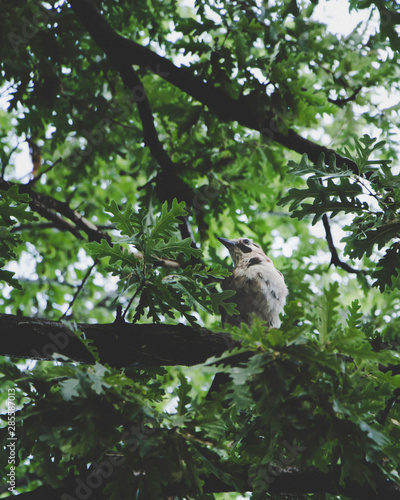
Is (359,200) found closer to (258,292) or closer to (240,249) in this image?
(258,292)

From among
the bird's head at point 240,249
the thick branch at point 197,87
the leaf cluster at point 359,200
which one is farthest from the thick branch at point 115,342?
the thick branch at point 197,87

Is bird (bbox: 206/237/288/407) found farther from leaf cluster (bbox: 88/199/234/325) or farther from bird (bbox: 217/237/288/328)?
leaf cluster (bbox: 88/199/234/325)

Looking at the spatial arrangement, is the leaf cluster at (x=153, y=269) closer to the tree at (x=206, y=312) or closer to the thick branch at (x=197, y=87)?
A: the tree at (x=206, y=312)

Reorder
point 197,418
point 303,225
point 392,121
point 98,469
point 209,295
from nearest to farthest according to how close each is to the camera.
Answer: point 197,418, point 98,469, point 209,295, point 392,121, point 303,225

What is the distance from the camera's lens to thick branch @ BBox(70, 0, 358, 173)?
4590 mm

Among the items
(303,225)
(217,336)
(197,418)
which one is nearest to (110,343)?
(217,336)

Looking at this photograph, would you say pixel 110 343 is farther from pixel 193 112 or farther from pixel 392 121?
pixel 392 121

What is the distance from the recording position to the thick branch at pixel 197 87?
15.1 feet

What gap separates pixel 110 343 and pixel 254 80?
2.84m

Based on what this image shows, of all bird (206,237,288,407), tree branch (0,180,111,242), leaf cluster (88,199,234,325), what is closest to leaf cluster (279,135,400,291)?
leaf cluster (88,199,234,325)

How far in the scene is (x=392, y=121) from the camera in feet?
17.8

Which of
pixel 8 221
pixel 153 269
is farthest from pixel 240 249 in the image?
pixel 8 221

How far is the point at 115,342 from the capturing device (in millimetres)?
A: 3074

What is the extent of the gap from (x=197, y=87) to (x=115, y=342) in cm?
275
